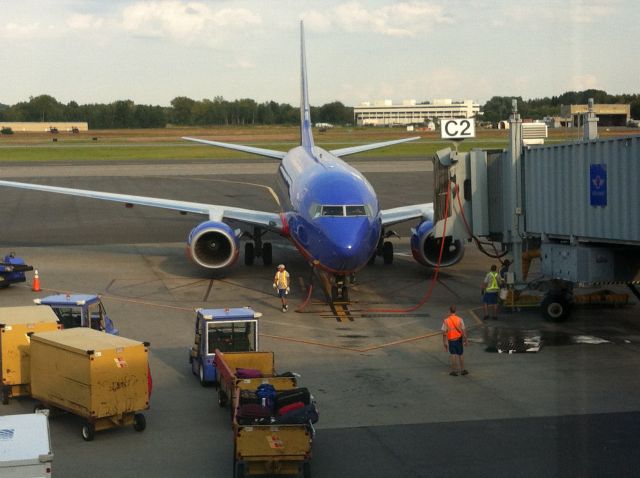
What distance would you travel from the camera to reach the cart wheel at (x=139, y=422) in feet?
56.7

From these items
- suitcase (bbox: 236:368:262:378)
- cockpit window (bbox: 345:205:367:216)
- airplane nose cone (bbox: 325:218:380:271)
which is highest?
cockpit window (bbox: 345:205:367:216)

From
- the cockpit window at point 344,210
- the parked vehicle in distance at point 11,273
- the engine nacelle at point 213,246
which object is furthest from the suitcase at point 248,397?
the parked vehicle in distance at point 11,273

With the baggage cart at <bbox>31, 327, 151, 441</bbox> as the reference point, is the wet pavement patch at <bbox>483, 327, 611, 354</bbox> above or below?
below

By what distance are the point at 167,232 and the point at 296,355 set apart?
26590 mm

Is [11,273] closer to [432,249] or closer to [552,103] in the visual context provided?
[432,249]

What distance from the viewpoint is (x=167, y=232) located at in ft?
159

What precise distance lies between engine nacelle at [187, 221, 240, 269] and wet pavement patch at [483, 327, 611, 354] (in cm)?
1095

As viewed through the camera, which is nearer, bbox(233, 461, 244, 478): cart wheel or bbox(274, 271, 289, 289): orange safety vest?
bbox(233, 461, 244, 478): cart wheel

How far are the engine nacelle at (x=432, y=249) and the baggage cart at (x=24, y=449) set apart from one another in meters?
22.5

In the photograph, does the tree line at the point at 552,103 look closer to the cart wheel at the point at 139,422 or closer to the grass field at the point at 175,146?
the cart wheel at the point at 139,422

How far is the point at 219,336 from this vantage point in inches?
825

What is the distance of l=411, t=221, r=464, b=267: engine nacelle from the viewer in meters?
33.8

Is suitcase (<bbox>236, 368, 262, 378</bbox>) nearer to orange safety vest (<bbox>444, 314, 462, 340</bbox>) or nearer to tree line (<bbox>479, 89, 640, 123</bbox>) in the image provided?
orange safety vest (<bbox>444, 314, 462, 340</bbox>)

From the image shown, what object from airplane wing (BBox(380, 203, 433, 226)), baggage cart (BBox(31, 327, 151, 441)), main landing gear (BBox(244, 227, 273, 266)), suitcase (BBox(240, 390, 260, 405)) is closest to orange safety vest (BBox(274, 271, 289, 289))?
airplane wing (BBox(380, 203, 433, 226))
